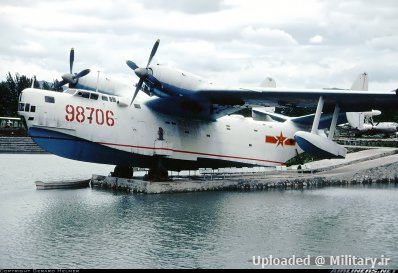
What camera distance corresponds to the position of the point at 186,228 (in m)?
18.2

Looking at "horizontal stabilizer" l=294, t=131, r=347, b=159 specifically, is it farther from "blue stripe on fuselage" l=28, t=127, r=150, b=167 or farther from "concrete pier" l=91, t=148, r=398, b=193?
"blue stripe on fuselage" l=28, t=127, r=150, b=167

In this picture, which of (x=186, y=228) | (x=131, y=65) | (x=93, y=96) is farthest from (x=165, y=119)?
(x=186, y=228)

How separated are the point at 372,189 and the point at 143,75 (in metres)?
13.9

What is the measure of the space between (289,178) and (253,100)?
5578 millimetres

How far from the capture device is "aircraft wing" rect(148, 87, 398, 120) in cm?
2658

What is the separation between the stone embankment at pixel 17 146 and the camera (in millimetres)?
68438

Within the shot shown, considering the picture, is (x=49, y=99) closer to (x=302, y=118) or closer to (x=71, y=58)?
(x=71, y=58)

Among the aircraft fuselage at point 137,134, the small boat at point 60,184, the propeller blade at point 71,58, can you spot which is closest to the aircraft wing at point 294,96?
the aircraft fuselage at point 137,134

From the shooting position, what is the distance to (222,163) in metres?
30.3

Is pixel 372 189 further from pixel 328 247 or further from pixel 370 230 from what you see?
Result: pixel 328 247

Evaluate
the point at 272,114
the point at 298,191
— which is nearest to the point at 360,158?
the point at 272,114

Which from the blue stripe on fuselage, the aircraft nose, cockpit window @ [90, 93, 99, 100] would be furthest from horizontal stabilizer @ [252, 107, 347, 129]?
cockpit window @ [90, 93, 99, 100]

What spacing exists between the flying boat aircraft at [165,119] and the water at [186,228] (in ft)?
7.70

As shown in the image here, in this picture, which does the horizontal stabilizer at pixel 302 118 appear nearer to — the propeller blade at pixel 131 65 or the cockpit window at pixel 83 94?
the propeller blade at pixel 131 65
